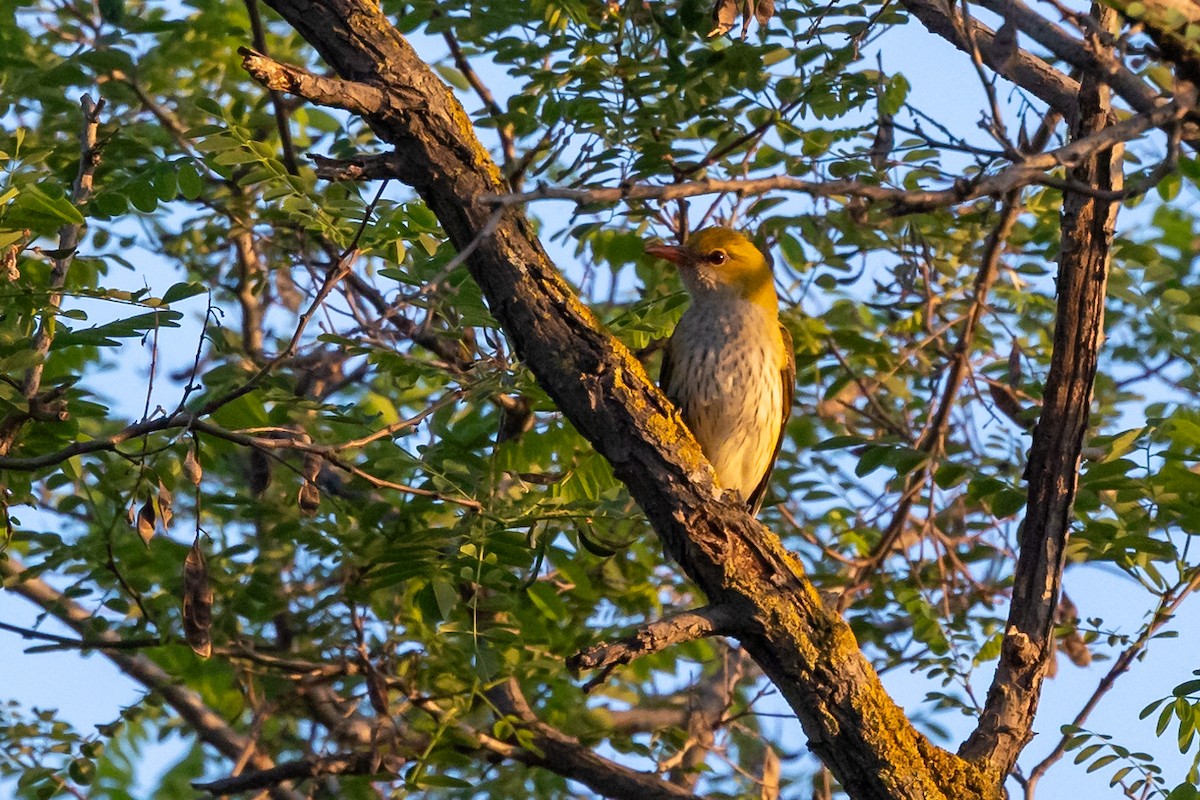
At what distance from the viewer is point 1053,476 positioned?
12.3ft

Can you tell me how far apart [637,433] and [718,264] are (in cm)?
233

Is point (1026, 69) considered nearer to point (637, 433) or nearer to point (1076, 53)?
point (1076, 53)

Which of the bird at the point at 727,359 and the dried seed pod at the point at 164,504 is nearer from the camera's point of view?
the dried seed pod at the point at 164,504

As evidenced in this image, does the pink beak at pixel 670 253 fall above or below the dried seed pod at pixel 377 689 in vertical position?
above

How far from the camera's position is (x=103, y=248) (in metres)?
6.25

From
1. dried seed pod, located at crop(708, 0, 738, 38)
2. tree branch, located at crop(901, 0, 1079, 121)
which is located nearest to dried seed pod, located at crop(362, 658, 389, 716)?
dried seed pod, located at crop(708, 0, 738, 38)

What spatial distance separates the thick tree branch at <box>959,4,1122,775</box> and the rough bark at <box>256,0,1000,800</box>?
0.64ft

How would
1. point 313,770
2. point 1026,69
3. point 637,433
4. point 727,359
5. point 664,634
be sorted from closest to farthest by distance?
point 664,634
point 637,433
point 1026,69
point 313,770
point 727,359

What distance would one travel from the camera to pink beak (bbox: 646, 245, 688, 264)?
553cm

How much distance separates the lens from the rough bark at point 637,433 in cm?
327

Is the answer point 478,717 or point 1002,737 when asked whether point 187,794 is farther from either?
point 1002,737

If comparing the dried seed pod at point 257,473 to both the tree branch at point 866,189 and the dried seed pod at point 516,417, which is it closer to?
the dried seed pod at point 516,417

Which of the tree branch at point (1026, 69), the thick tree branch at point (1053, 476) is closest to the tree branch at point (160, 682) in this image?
the thick tree branch at point (1053, 476)

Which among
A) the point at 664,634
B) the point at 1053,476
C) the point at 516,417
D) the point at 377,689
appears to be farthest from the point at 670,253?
the point at 664,634
